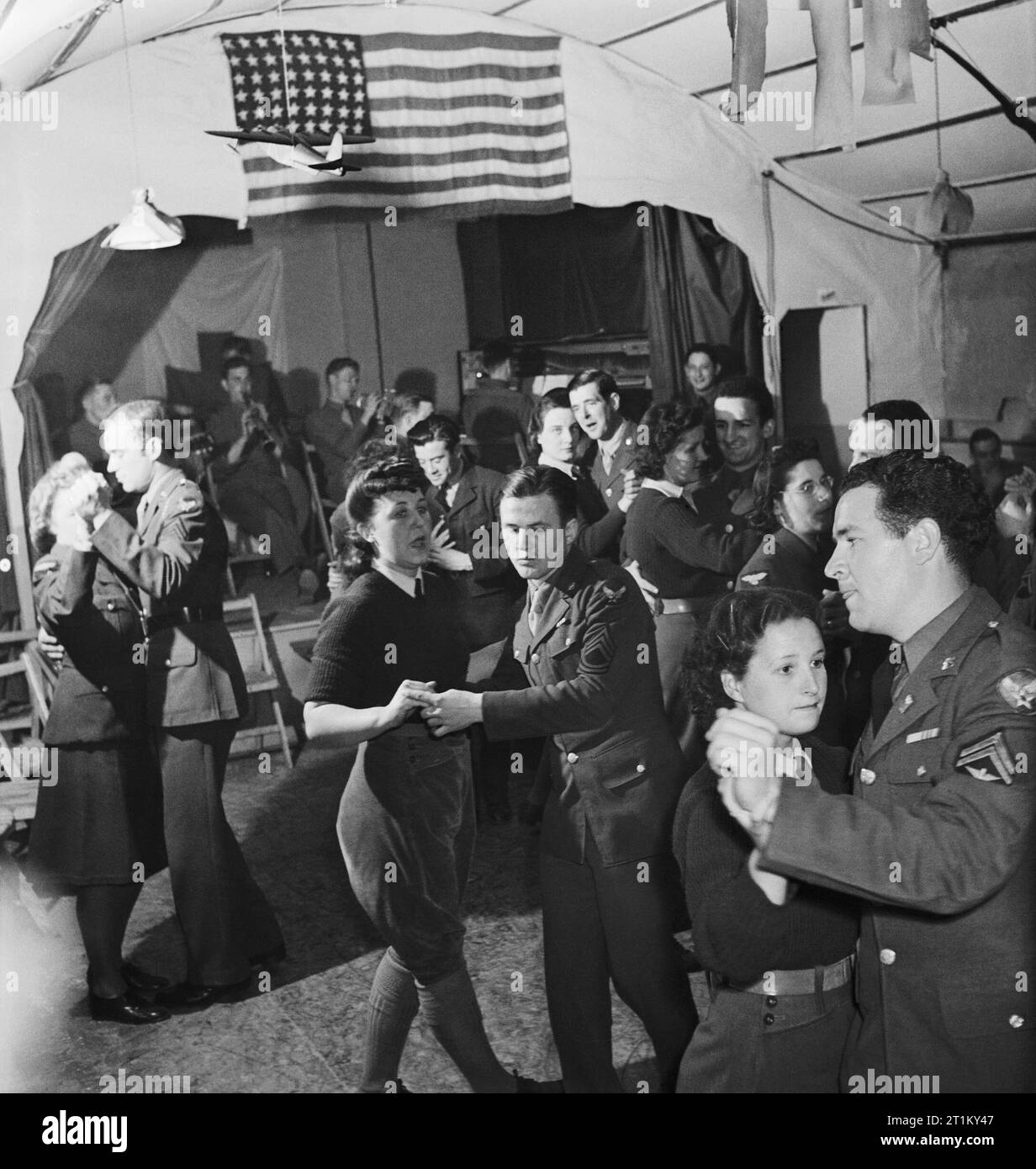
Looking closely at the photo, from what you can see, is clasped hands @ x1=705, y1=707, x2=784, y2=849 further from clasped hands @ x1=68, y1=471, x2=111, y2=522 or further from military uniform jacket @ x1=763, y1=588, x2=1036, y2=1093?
clasped hands @ x1=68, y1=471, x2=111, y2=522

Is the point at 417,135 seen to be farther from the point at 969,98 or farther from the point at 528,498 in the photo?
the point at 969,98

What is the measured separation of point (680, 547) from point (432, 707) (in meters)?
0.81

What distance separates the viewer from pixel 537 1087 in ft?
11.1

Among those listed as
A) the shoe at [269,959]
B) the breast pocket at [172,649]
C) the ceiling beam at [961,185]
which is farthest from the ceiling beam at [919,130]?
the shoe at [269,959]

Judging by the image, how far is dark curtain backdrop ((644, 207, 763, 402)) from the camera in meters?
3.49

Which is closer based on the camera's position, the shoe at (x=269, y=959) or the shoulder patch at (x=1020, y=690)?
the shoulder patch at (x=1020, y=690)

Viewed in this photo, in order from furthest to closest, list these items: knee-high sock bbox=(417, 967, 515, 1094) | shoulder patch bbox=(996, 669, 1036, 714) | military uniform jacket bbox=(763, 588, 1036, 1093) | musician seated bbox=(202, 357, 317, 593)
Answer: knee-high sock bbox=(417, 967, 515, 1094) → musician seated bbox=(202, 357, 317, 593) → shoulder patch bbox=(996, 669, 1036, 714) → military uniform jacket bbox=(763, 588, 1036, 1093)

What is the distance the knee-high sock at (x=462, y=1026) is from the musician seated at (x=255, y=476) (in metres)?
1.11

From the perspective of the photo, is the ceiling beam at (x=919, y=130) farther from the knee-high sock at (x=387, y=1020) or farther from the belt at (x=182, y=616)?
the knee-high sock at (x=387, y=1020)

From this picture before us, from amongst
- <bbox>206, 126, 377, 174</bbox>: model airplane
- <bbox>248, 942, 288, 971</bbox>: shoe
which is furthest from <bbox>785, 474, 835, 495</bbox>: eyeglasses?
<bbox>248, 942, 288, 971</bbox>: shoe

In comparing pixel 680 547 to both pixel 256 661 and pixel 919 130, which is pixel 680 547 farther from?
pixel 919 130

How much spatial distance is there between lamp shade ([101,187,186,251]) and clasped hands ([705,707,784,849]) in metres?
1.83

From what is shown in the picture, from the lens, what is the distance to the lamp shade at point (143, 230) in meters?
3.15
